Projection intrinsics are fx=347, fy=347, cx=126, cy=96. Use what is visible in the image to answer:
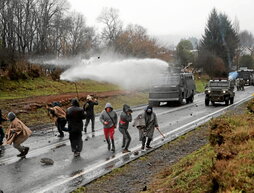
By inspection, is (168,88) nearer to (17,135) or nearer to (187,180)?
(17,135)

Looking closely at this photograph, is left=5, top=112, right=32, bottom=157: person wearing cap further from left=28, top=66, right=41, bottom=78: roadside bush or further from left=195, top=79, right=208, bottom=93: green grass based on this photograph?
left=195, top=79, right=208, bottom=93: green grass

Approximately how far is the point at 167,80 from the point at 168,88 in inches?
38.6

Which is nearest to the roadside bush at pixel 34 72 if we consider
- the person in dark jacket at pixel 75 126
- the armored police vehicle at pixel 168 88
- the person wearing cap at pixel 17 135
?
the armored police vehicle at pixel 168 88

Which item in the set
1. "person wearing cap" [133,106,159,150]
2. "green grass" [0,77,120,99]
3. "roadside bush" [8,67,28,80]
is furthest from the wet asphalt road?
"roadside bush" [8,67,28,80]

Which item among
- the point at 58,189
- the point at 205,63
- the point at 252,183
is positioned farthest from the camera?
the point at 205,63

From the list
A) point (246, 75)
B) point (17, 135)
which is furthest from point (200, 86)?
point (17, 135)

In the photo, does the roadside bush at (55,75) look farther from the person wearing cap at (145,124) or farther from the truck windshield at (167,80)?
the person wearing cap at (145,124)

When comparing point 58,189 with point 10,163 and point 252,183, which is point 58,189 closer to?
point 10,163

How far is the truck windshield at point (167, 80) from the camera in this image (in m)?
27.9

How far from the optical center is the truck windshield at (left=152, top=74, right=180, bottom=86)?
91.7 ft

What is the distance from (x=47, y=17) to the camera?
163ft

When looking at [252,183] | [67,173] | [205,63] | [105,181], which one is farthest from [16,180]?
[205,63]

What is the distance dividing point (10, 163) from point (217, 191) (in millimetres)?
→ 7111

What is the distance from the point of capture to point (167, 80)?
1110 inches
